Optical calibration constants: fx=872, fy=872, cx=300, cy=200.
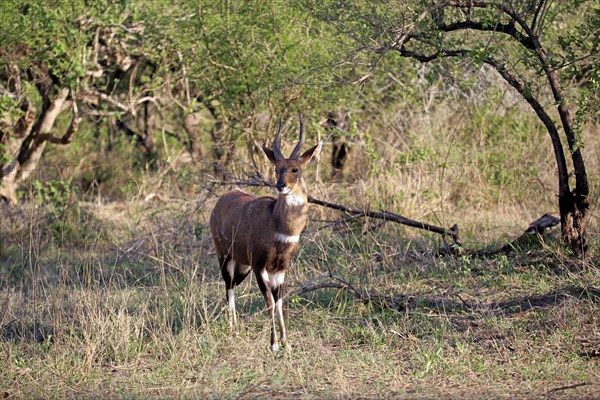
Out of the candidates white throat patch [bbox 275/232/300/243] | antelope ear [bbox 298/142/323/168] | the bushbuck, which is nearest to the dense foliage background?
the bushbuck

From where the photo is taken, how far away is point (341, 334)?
6.76m

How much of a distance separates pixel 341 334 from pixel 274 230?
97cm

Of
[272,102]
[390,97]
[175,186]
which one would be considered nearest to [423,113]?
[390,97]

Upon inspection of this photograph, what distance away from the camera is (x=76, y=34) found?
11.2m

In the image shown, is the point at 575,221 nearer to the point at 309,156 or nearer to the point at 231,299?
the point at 309,156

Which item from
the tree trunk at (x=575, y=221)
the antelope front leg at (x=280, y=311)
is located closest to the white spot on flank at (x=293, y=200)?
the antelope front leg at (x=280, y=311)

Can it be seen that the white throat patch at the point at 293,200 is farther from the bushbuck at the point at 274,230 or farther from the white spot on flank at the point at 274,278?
the white spot on flank at the point at 274,278

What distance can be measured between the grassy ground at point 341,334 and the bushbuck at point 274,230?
352 mm

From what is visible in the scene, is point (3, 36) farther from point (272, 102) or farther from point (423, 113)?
point (423, 113)

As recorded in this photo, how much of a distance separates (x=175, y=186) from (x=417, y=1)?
551 cm

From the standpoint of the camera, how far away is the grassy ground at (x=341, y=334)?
5.58 metres

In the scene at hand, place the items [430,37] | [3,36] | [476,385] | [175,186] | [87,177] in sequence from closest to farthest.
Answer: [476,385], [430,37], [3,36], [175,186], [87,177]

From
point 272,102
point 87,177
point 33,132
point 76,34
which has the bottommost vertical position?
point 87,177

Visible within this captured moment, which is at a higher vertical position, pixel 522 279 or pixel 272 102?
pixel 272 102
